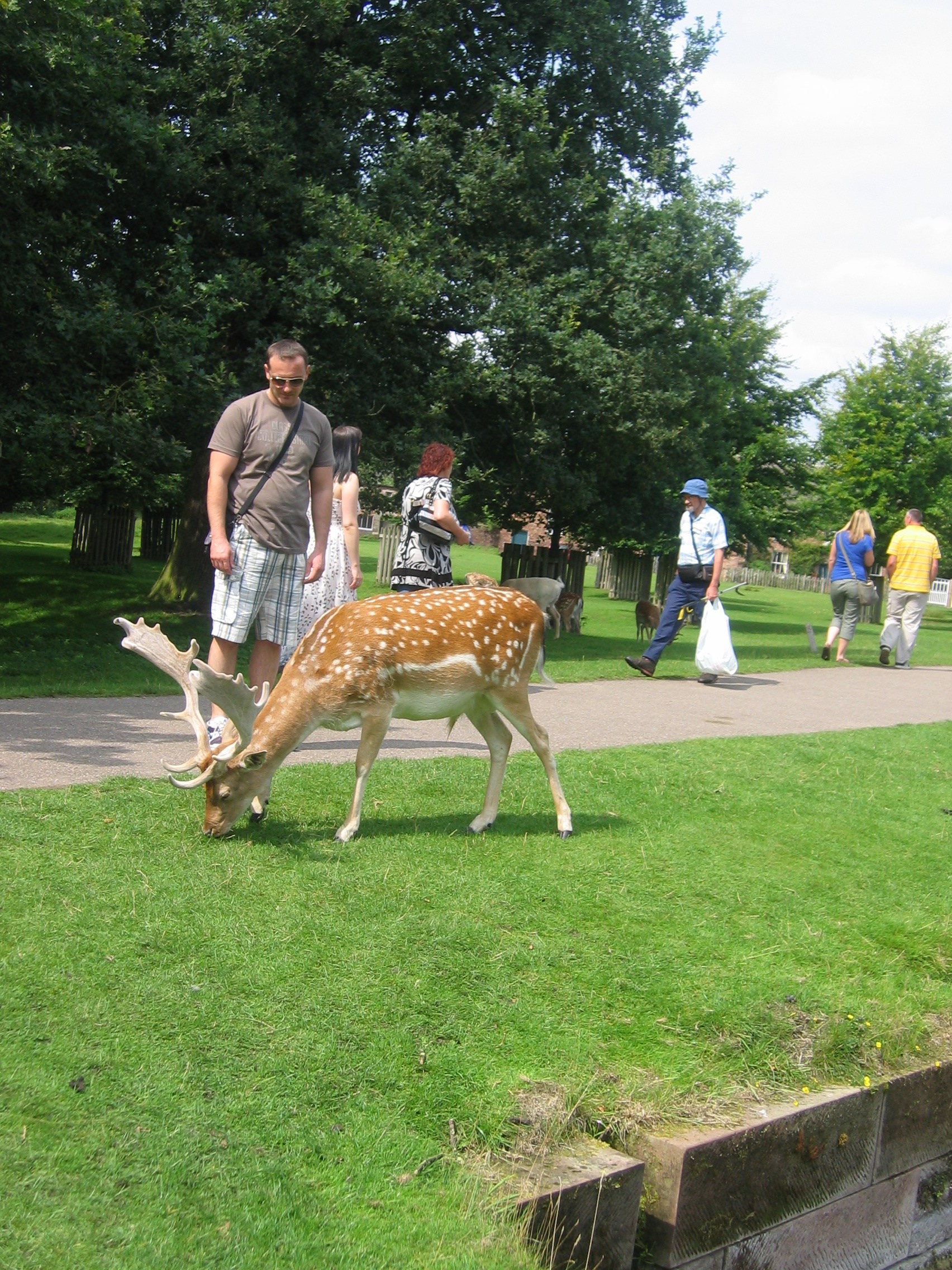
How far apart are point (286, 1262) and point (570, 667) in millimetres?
12285

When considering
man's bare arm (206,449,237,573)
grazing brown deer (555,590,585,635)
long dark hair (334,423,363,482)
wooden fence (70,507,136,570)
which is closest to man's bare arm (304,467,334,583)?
man's bare arm (206,449,237,573)

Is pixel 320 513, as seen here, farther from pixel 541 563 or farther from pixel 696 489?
pixel 541 563

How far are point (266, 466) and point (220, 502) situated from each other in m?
0.33

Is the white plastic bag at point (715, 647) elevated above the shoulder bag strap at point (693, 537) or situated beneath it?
situated beneath

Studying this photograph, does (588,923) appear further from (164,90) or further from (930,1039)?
(164,90)

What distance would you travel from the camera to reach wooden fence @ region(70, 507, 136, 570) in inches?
1049

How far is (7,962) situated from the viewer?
4422mm

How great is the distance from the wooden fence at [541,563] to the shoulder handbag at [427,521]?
14.4m

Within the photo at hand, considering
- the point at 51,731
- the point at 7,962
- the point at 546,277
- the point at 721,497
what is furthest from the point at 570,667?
the point at 721,497

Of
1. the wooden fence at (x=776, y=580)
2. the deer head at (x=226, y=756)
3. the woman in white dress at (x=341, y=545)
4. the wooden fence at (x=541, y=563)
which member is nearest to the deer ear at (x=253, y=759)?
the deer head at (x=226, y=756)

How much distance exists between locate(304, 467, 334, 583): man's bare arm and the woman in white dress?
42.0 inches

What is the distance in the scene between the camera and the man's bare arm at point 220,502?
6.94 metres

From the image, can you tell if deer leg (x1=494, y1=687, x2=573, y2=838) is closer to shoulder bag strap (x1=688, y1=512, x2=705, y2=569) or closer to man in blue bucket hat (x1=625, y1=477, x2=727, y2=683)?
man in blue bucket hat (x1=625, y1=477, x2=727, y2=683)

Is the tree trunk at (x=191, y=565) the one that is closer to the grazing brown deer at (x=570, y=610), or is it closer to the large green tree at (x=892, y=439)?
the grazing brown deer at (x=570, y=610)
